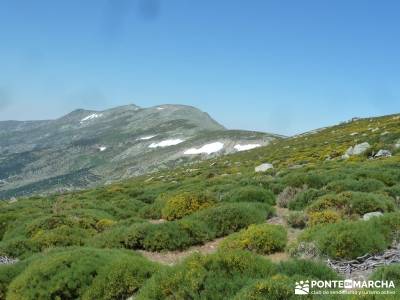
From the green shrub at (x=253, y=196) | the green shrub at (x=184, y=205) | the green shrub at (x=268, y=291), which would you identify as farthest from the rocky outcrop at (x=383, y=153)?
the green shrub at (x=268, y=291)

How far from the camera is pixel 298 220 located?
14703 mm

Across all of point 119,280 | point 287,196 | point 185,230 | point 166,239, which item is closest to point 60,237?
point 166,239

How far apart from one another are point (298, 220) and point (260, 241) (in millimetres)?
2726

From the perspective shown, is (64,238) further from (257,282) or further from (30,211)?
(30,211)

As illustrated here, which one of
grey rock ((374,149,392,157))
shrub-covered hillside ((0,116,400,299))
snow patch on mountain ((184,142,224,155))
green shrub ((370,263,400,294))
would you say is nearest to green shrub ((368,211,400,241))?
shrub-covered hillside ((0,116,400,299))

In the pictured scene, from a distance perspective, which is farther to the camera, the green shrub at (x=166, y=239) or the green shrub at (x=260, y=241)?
the green shrub at (x=166, y=239)

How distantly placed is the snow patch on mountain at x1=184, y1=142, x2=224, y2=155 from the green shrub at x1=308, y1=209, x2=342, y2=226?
144 meters

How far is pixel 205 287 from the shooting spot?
8375 mm

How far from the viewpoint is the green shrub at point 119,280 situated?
10141 millimetres

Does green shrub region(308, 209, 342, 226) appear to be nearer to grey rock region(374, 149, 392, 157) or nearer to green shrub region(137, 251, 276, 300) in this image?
green shrub region(137, 251, 276, 300)

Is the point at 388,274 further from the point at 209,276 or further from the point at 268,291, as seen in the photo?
the point at 209,276

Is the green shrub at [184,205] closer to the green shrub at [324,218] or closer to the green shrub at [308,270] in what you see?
the green shrub at [324,218]

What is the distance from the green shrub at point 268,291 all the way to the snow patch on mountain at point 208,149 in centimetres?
15015

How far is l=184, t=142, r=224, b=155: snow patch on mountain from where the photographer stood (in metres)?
160
